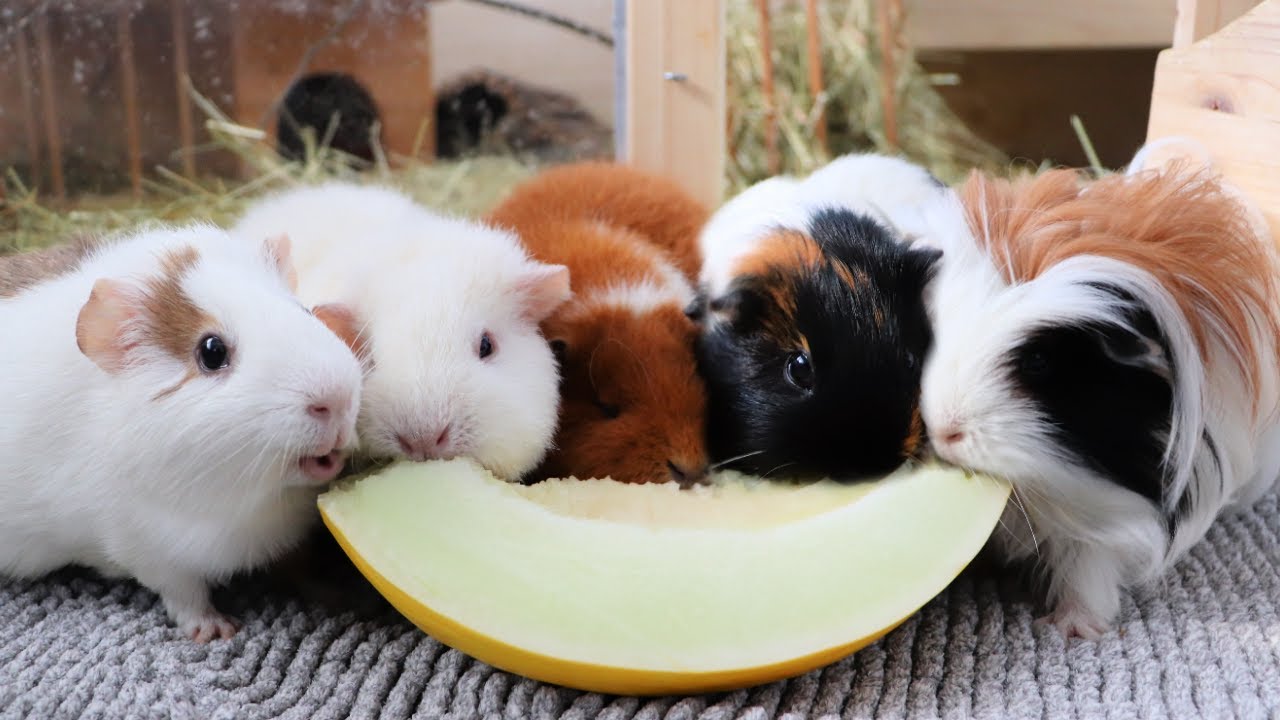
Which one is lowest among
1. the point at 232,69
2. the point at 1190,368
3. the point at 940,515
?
the point at 940,515

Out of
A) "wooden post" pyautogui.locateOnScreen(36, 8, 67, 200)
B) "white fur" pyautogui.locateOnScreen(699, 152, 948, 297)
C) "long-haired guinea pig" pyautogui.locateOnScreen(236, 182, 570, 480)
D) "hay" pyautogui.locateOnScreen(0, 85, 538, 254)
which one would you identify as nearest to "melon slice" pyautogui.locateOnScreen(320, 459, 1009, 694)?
"long-haired guinea pig" pyautogui.locateOnScreen(236, 182, 570, 480)

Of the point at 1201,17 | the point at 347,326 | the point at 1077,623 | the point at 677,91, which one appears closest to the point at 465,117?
the point at 677,91

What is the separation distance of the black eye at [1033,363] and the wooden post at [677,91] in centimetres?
110

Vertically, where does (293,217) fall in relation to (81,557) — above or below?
above

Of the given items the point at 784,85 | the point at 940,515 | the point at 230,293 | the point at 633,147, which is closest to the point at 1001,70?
the point at 784,85

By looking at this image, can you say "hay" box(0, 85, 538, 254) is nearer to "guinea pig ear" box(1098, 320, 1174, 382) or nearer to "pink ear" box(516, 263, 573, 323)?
"pink ear" box(516, 263, 573, 323)

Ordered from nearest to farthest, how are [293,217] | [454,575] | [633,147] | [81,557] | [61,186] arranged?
[454,575] → [81,557] → [293,217] → [61,186] → [633,147]

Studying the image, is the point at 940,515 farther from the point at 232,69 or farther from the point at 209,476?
the point at 232,69

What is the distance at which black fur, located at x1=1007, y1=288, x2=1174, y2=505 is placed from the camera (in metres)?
1.20

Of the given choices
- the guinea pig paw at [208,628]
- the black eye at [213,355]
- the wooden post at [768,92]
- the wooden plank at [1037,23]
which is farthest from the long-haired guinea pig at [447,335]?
the wooden plank at [1037,23]

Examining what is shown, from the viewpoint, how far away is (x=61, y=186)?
6.77ft

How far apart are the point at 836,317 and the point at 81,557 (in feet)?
3.28

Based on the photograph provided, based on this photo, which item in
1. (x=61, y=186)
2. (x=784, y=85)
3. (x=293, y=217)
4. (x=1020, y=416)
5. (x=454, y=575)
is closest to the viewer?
(x=454, y=575)

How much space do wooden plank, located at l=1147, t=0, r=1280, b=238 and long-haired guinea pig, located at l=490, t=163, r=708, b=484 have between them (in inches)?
35.2
